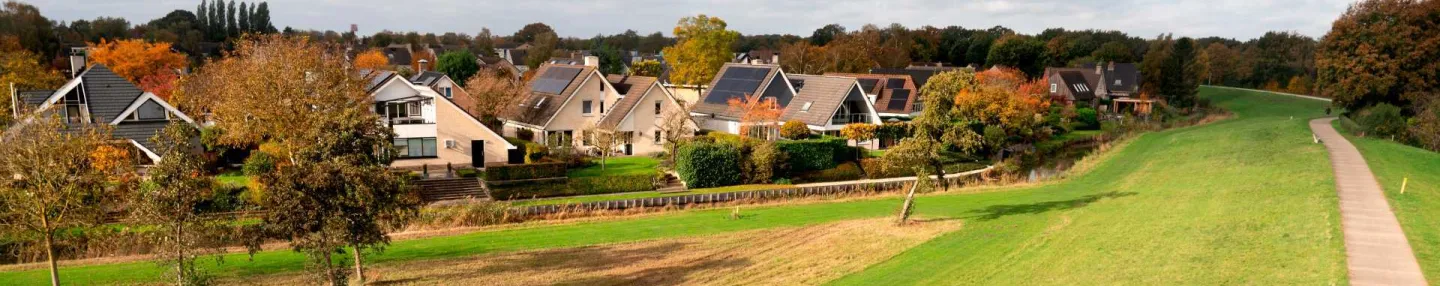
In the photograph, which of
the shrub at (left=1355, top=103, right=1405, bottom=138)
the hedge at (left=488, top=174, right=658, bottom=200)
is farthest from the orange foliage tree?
the shrub at (left=1355, top=103, right=1405, bottom=138)

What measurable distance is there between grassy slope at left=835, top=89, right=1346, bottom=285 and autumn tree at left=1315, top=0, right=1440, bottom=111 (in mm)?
17047

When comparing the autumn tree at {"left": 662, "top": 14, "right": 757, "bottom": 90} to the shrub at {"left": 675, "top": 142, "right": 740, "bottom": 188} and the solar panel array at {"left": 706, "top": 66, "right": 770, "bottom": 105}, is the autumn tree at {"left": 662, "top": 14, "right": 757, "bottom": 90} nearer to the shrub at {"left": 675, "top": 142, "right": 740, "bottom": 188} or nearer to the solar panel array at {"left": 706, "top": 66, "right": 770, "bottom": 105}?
the solar panel array at {"left": 706, "top": 66, "right": 770, "bottom": 105}

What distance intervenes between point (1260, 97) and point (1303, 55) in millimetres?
29616

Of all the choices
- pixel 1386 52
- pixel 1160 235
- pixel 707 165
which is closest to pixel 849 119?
pixel 707 165

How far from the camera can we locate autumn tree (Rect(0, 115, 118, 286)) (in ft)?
49.8

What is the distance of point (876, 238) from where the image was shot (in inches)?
898

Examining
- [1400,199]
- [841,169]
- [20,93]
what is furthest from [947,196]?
[20,93]

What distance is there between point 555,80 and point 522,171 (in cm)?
1490

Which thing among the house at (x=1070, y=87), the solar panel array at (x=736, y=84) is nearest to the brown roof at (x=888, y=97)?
the solar panel array at (x=736, y=84)

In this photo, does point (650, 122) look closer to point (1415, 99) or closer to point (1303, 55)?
point (1415, 99)

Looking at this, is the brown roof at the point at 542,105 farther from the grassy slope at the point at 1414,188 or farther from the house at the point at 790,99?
the grassy slope at the point at 1414,188

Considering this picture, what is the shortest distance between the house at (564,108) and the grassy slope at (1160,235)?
20716 mm

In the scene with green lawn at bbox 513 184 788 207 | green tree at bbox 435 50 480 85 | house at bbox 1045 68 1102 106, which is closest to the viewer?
green lawn at bbox 513 184 788 207

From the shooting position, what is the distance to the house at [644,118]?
43.8 metres
